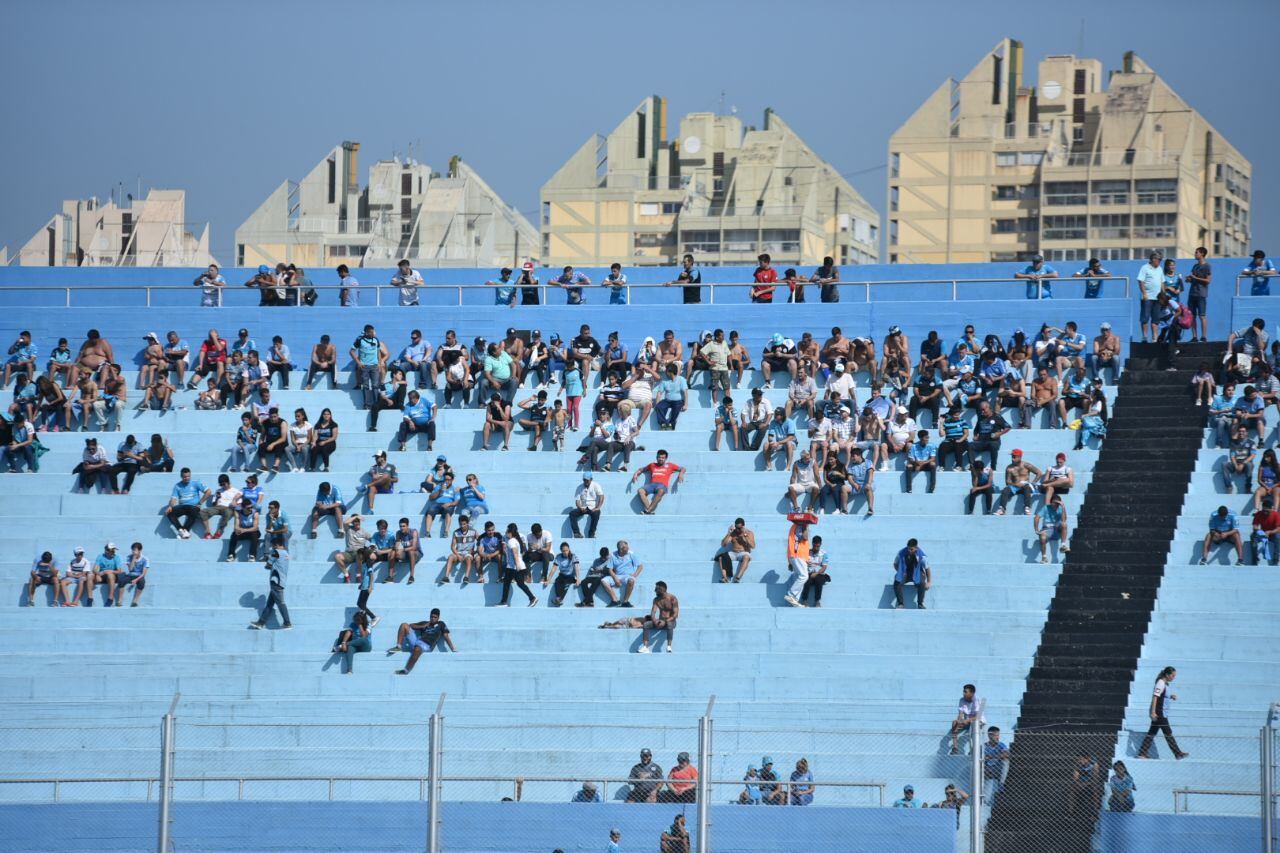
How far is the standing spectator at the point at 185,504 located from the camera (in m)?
26.0

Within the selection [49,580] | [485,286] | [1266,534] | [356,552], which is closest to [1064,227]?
[485,286]

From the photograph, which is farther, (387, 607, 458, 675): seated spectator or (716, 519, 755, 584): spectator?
(716, 519, 755, 584): spectator

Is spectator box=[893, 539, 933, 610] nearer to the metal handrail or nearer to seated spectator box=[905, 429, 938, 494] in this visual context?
seated spectator box=[905, 429, 938, 494]

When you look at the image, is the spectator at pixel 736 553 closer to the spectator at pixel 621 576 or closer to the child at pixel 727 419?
the spectator at pixel 621 576

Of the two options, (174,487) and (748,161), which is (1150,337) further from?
(748,161)

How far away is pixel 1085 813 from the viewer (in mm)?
18234

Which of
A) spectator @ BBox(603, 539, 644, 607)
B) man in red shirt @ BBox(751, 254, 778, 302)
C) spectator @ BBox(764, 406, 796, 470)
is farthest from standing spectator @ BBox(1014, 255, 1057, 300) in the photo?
spectator @ BBox(603, 539, 644, 607)

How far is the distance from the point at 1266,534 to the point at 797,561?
5.74m

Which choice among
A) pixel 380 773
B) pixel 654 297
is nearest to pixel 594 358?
pixel 654 297

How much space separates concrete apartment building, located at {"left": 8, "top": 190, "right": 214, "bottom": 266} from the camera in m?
39.1

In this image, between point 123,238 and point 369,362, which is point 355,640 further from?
point 123,238

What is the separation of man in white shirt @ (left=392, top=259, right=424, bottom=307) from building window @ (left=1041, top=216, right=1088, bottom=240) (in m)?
38.2

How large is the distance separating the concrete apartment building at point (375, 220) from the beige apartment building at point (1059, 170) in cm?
1560

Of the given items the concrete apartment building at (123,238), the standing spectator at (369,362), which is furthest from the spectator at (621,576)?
the concrete apartment building at (123,238)
